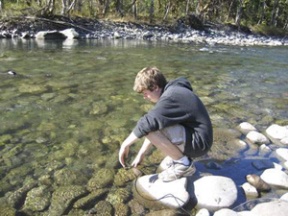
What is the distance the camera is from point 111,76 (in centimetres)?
946

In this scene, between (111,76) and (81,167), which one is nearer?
(81,167)

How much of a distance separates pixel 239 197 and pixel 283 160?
1.24 m

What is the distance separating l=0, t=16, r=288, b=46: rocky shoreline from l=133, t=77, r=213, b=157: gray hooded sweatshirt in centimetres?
1780

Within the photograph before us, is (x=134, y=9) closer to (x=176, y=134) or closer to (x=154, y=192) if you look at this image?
(x=176, y=134)

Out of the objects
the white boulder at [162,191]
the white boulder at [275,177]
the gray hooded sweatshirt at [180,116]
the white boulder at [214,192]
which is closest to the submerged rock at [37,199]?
the white boulder at [162,191]

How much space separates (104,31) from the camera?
23.6 meters

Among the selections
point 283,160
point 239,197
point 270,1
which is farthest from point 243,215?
point 270,1

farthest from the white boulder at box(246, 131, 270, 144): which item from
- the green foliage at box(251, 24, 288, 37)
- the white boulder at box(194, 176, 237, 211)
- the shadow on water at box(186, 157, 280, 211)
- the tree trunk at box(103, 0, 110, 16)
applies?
the green foliage at box(251, 24, 288, 37)

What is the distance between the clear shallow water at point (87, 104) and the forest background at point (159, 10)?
14.1 meters

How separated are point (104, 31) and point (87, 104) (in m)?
17.6

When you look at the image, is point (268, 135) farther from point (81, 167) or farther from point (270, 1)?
point (270, 1)

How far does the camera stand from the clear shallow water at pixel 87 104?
15.1ft

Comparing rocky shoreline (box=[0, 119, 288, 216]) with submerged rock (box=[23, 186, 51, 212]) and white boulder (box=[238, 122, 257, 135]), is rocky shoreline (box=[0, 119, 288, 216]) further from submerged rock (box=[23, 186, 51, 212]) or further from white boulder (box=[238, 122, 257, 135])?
white boulder (box=[238, 122, 257, 135])

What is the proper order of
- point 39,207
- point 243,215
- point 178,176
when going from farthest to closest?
1. point 178,176
2. point 39,207
3. point 243,215
